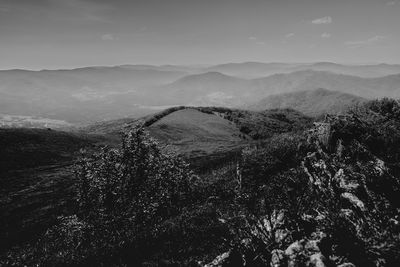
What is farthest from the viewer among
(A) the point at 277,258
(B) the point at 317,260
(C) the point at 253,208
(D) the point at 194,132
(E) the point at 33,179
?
(D) the point at 194,132

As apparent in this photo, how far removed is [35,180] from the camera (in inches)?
2349

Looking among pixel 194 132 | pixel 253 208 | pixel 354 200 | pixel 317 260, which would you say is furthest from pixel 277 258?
pixel 194 132

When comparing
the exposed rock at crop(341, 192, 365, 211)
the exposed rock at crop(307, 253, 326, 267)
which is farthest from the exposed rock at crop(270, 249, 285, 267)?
the exposed rock at crop(341, 192, 365, 211)

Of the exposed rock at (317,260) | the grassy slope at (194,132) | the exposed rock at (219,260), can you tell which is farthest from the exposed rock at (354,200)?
the grassy slope at (194,132)

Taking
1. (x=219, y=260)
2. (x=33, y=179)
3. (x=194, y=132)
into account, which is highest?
(x=219, y=260)

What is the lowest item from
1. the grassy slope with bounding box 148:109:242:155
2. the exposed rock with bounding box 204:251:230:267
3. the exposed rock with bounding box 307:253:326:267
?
the grassy slope with bounding box 148:109:242:155

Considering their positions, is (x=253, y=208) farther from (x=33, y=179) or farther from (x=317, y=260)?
(x=33, y=179)

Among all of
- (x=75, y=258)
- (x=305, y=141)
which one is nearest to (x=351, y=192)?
(x=305, y=141)

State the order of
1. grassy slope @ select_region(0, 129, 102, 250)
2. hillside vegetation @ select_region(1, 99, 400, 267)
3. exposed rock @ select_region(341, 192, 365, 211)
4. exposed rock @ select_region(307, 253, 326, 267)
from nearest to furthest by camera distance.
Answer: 1. exposed rock @ select_region(307, 253, 326, 267)
2. hillside vegetation @ select_region(1, 99, 400, 267)
3. exposed rock @ select_region(341, 192, 365, 211)
4. grassy slope @ select_region(0, 129, 102, 250)

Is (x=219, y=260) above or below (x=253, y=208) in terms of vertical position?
below

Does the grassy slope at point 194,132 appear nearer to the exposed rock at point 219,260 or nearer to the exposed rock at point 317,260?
the exposed rock at point 219,260

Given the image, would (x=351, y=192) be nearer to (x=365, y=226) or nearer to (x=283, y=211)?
(x=365, y=226)

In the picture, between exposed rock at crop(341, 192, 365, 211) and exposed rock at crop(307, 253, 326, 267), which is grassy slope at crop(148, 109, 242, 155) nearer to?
exposed rock at crop(341, 192, 365, 211)

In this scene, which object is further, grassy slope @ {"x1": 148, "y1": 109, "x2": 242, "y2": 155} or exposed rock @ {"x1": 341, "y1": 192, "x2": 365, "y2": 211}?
grassy slope @ {"x1": 148, "y1": 109, "x2": 242, "y2": 155}
